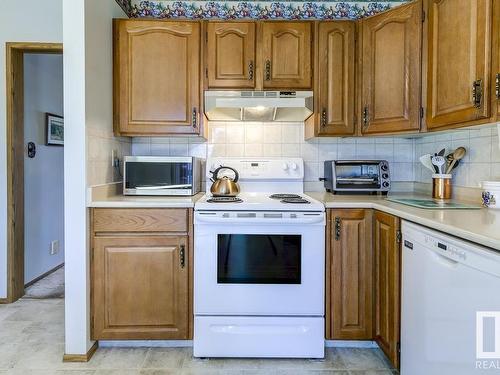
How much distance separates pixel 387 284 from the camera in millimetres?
1802

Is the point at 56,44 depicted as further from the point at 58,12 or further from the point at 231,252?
the point at 231,252

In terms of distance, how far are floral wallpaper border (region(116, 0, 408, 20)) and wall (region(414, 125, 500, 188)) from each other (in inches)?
43.9

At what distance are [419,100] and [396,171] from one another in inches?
29.7

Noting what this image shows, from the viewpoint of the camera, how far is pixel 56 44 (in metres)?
2.68

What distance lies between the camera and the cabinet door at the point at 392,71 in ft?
6.67

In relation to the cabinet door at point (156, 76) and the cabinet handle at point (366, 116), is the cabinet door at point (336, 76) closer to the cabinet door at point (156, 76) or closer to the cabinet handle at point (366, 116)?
the cabinet handle at point (366, 116)

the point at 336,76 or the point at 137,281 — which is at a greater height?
the point at 336,76

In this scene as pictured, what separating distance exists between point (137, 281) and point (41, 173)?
6.35 ft

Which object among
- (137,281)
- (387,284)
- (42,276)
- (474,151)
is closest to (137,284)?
(137,281)

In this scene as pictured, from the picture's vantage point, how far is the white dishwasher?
1.03 metres

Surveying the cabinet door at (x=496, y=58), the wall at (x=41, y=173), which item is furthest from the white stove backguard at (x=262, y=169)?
the wall at (x=41, y=173)

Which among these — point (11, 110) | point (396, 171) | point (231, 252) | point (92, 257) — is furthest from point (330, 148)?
point (11, 110)

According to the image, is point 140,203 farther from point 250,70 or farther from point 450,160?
point 450,160

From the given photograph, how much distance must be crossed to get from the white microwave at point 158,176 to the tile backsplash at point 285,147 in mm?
409
